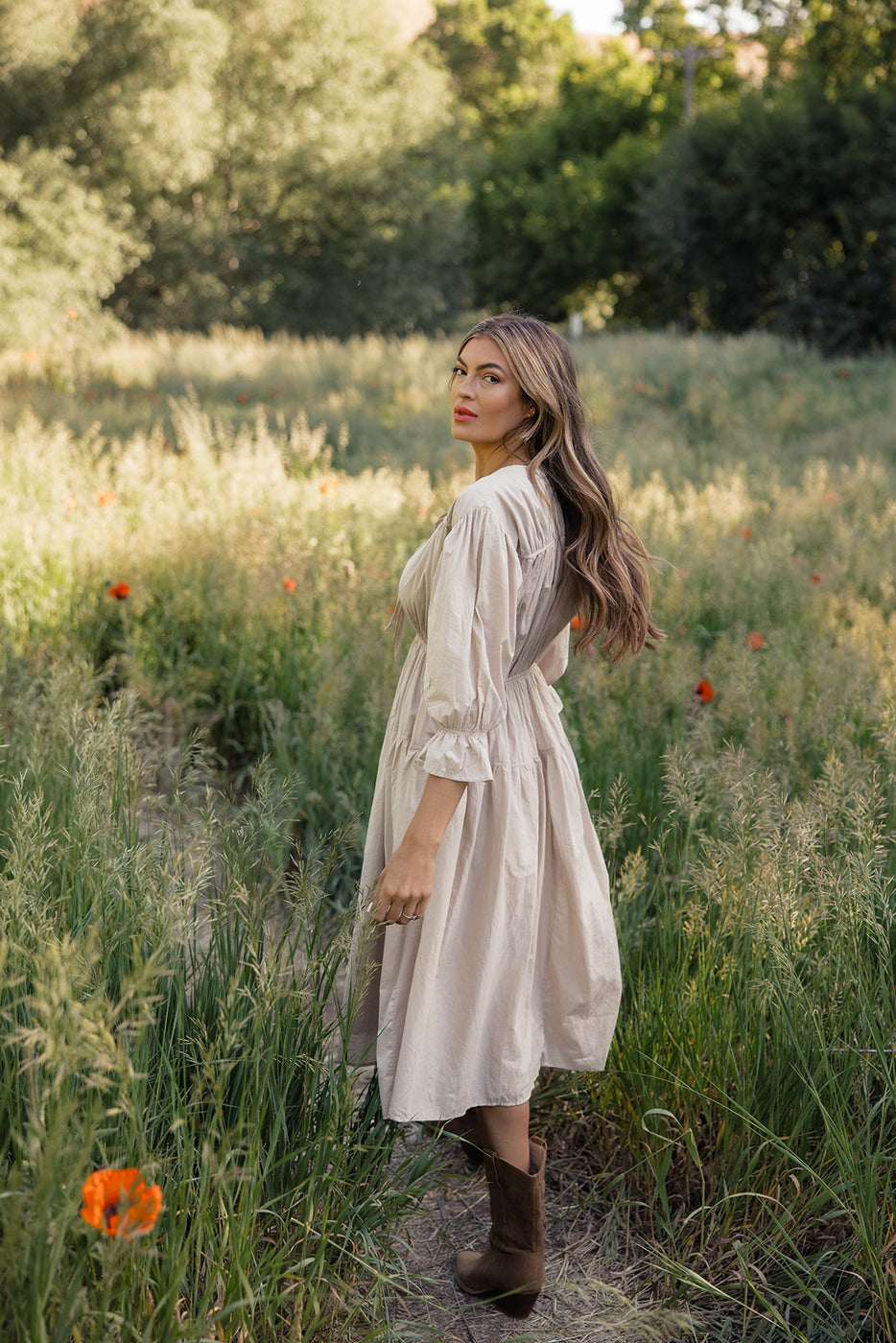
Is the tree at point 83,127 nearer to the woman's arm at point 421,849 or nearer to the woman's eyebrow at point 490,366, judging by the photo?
the woman's eyebrow at point 490,366

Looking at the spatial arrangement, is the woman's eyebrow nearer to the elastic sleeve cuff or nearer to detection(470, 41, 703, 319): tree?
the elastic sleeve cuff

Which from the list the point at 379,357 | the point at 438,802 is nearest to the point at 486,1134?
the point at 438,802

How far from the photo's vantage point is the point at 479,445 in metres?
2.00

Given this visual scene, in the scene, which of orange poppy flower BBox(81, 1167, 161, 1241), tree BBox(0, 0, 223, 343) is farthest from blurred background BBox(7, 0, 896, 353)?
orange poppy flower BBox(81, 1167, 161, 1241)

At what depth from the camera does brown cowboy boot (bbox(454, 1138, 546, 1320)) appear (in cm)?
194

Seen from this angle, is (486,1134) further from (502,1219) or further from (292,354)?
(292,354)

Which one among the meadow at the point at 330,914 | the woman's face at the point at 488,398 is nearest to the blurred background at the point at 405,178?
the meadow at the point at 330,914

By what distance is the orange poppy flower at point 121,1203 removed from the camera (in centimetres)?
109

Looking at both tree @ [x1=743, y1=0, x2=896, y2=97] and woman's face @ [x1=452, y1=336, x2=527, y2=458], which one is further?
tree @ [x1=743, y1=0, x2=896, y2=97]

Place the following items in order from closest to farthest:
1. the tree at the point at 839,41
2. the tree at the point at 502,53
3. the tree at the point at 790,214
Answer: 1. the tree at the point at 790,214
2. the tree at the point at 839,41
3. the tree at the point at 502,53

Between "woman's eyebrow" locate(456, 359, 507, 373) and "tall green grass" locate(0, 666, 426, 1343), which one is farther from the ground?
"woman's eyebrow" locate(456, 359, 507, 373)

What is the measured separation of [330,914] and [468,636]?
1695 mm

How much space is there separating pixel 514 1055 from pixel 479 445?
112 cm

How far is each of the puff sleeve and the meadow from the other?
30 cm
